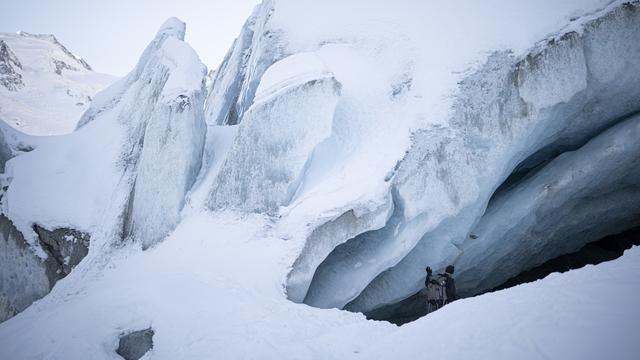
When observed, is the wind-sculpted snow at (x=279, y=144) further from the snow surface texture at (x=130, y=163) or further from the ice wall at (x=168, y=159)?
the snow surface texture at (x=130, y=163)

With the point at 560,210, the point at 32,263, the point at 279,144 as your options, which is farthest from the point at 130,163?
the point at 560,210

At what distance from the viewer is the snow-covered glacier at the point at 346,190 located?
28.3ft

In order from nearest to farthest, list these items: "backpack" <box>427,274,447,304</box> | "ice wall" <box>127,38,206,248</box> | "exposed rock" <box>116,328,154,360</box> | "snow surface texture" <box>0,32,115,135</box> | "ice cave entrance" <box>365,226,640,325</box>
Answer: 1. "exposed rock" <box>116,328,154,360</box>
2. "backpack" <box>427,274,447,304</box>
3. "ice wall" <box>127,38,206,248</box>
4. "ice cave entrance" <box>365,226,640,325</box>
5. "snow surface texture" <box>0,32,115,135</box>

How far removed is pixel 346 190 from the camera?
420 inches

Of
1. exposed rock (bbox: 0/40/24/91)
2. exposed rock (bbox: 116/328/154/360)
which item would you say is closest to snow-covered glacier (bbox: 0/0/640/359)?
exposed rock (bbox: 116/328/154/360)

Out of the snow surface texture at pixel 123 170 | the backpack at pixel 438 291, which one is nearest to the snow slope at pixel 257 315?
the snow surface texture at pixel 123 170

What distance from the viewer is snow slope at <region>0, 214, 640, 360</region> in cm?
458

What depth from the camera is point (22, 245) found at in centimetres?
1429

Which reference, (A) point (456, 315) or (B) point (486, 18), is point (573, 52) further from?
(A) point (456, 315)

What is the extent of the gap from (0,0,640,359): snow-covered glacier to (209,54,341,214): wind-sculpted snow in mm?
56

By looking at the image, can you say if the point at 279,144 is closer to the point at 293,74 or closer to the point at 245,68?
the point at 293,74

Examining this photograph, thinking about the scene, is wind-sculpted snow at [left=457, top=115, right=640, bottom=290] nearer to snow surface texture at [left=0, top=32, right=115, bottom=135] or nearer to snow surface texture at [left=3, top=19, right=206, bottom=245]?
snow surface texture at [left=3, top=19, right=206, bottom=245]

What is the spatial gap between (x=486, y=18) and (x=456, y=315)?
1081 cm

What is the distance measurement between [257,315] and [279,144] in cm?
566
